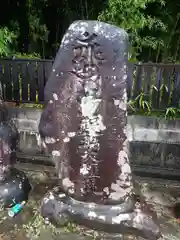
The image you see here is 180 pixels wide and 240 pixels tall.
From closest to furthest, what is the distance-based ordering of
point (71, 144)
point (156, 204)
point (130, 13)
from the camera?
1. point (71, 144)
2. point (156, 204)
3. point (130, 13)

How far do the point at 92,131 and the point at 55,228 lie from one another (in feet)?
3.72

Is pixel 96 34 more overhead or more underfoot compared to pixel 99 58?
more overhead

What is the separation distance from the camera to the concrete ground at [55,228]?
270 cm

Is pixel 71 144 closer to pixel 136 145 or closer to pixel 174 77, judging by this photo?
pixel 136 145

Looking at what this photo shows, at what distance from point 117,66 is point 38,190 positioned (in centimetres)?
209

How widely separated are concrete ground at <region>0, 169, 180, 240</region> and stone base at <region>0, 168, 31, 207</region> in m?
0.12

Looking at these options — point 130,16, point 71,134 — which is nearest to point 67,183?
point 71,134

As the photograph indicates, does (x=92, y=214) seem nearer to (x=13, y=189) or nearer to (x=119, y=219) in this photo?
(x=119, y=219)

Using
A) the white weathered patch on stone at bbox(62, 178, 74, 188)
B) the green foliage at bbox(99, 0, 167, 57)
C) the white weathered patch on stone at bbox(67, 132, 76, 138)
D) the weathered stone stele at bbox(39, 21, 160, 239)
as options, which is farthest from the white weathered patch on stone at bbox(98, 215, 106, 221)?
the green foliage at bbox(99, 0, 167, 57)

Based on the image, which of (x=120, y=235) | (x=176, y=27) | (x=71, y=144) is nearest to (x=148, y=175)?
(x=120, y=235)

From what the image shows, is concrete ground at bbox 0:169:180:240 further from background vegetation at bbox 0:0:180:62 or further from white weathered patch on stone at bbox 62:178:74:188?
background vegetation at bbox 0:0:180:62

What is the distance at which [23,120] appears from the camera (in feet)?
13.9

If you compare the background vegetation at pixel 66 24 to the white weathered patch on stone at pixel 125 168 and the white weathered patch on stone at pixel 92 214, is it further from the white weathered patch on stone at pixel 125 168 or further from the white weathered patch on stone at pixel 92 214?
the white weathered patch on stone at pixel 92 214

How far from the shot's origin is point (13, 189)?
9.96 ft
